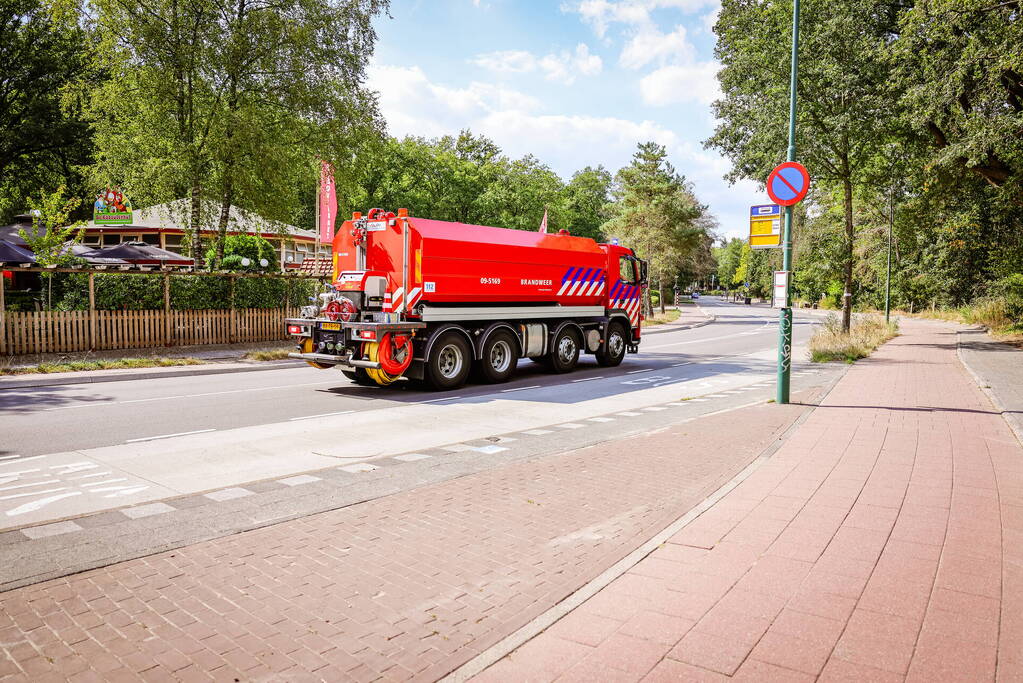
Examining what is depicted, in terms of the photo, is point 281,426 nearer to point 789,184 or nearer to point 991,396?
point 789,184

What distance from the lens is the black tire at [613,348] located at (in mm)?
17297

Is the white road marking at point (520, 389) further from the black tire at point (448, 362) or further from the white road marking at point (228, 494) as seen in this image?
the white road marking at point (228, 494)

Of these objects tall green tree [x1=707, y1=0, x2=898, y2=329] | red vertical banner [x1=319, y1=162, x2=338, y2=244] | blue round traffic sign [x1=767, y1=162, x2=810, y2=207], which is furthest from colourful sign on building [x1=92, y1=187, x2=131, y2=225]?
tall green tree [x1=707, y1=0, x2=898, y2=329]

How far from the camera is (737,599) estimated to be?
3.76 m

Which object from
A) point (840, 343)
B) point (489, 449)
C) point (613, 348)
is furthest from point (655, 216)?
Answer: point (489, 449)

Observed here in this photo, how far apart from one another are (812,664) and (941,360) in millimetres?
19028

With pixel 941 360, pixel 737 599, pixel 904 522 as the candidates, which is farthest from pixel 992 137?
pixel 737 599

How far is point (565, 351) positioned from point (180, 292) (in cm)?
1054

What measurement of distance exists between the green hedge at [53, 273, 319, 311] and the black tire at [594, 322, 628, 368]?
9948 millimetres

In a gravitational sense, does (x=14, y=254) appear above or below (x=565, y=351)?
above

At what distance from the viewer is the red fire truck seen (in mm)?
12453

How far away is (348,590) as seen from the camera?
3.90 meters

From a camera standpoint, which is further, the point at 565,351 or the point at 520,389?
the point at 565,351

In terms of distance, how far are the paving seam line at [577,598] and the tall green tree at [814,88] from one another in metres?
17.9
